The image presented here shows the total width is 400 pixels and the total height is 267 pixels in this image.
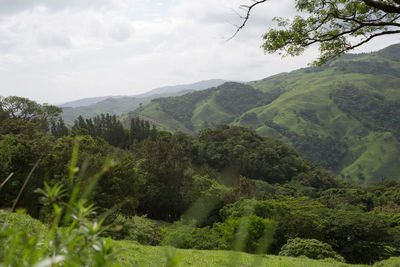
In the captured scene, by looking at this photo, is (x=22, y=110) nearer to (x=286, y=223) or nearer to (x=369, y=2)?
(x=286, y=223)

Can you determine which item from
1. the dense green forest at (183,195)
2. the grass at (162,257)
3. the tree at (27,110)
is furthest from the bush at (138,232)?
the tree at (27,110)

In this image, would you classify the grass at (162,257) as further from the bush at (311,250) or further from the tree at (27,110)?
the tree at (27,110)

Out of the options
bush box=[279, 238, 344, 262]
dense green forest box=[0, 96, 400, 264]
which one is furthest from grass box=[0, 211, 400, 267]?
bush box=[279, 238, 344, 262]

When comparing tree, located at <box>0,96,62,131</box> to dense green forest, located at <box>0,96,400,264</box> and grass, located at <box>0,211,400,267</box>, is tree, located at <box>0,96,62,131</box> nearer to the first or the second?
dense green forest, located at <box>0,96,400,264</box>

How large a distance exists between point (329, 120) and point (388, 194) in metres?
126

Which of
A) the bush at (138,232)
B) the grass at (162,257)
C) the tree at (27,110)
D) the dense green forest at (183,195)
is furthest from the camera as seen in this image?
the tree at (27,110)

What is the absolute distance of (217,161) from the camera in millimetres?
74812

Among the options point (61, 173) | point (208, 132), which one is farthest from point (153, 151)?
point (208, 132)

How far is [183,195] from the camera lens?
40.3 metres

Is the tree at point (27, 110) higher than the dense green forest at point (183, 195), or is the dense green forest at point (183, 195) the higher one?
the tree at point (27, 110)

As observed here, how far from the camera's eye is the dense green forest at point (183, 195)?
684 inches

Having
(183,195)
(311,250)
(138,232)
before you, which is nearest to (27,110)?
(183,195)

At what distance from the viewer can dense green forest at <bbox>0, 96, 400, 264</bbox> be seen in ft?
57.0

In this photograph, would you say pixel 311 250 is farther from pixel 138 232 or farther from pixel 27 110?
pixel 27 110
